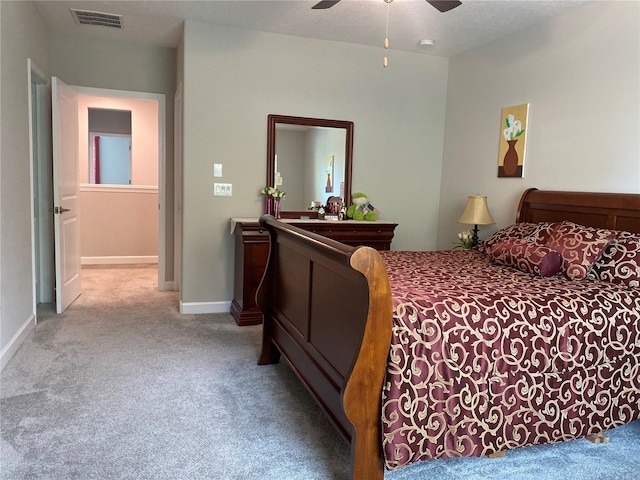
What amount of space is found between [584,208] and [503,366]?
189 cm

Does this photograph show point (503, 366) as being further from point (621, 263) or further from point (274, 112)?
point (274, 112)

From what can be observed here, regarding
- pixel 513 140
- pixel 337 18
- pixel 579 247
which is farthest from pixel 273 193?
pixel 579 247

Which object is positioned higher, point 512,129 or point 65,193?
point 512,129

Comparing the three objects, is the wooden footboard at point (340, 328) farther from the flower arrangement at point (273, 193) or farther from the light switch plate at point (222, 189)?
the light switch plate at point (222, 189)

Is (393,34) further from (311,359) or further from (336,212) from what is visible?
(311,359)

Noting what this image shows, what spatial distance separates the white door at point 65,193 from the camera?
163 inches

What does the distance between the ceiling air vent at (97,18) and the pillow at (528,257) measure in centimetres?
354

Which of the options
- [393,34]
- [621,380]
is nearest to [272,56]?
[393,34]

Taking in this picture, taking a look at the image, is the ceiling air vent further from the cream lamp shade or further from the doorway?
the cream lamp shade

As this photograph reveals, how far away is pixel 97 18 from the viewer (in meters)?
4.09

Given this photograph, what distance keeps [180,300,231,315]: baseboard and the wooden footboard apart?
1.66 meters

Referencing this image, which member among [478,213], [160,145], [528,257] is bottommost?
[528,257]

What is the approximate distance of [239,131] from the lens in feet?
14.4

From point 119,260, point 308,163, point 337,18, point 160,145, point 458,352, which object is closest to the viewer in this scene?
point 458,352
